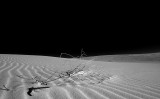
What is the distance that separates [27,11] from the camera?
24.2 meters

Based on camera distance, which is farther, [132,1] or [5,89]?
[132,1]

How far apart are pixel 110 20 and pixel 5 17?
12.4m

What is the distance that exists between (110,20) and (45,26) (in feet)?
25.5

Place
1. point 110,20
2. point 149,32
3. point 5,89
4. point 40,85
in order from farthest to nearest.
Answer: point 110,20
point 149,32
point 40,85
point 5,89

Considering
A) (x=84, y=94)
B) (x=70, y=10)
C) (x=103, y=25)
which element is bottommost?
(x=84, y=94)

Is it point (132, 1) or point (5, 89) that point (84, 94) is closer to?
point (5, 89)

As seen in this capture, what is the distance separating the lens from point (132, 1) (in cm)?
2086

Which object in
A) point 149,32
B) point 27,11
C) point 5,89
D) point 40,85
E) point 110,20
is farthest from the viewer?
point 27,11

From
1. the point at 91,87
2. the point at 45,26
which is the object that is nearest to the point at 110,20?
the point at 45,26

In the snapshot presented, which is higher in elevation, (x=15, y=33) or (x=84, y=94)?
(x=15, y=33)

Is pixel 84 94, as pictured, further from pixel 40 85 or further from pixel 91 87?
pixel 40 85

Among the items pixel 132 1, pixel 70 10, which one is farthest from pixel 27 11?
pixel 132 1

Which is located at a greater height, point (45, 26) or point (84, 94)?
point (45, 26)

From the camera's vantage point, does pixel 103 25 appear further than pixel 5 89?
Yes
